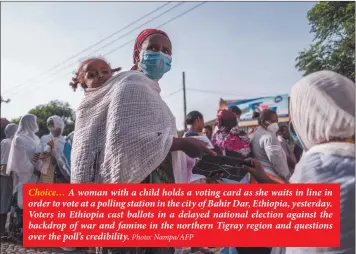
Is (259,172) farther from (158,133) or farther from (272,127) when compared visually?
(272,127)

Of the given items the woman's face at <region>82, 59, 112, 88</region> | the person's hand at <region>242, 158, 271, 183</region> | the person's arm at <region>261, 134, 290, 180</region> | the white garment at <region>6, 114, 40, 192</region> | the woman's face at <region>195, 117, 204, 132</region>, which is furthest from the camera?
the white garment at <region>6, 114, 40, 192</region>

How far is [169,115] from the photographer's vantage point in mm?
2039

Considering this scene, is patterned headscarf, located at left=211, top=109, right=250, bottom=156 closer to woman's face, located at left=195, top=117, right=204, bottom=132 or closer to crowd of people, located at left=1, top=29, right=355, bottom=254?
woman's face, located at left=195, top=117, right=204, bottom=132

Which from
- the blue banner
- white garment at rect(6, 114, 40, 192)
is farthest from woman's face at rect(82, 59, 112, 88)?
the blue banner

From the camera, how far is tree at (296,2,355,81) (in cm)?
1265

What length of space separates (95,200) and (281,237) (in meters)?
0.91

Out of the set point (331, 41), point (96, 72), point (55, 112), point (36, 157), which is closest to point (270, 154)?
point (96, 72)

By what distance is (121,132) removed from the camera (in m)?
1.78

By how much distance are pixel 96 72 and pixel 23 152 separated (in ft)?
15.0

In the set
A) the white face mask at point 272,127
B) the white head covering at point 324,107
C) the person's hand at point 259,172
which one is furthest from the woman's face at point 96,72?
the white face mask at point 272,127

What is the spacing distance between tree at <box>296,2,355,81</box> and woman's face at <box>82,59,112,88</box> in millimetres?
11666

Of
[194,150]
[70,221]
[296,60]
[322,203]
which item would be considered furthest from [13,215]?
[296,60]
